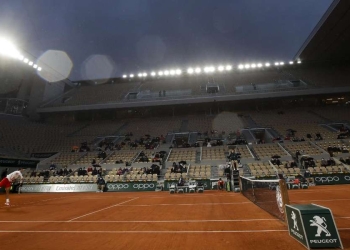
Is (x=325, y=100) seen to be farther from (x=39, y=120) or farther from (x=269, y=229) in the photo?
(x=39, y=120)

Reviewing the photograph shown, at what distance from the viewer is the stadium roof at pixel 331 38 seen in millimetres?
27594

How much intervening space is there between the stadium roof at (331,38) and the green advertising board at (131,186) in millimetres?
28648

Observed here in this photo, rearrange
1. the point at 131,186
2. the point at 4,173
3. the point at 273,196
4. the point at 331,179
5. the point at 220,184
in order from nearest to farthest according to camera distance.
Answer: the point at 273,196
the point at 220,184
the point at 331,179
the point at 131,186
the point at 4,173

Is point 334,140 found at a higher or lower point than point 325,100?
lower

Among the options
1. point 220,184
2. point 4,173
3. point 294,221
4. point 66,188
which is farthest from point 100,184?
point 294,221

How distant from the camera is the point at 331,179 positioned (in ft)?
65.8

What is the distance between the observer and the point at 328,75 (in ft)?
135

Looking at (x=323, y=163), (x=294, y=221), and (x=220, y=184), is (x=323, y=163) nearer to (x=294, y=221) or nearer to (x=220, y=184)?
(x=220, y=184)

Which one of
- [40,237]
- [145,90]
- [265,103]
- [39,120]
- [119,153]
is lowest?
[40,237]

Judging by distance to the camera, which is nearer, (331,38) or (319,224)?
(319,224)

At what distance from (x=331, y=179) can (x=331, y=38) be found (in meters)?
24.8

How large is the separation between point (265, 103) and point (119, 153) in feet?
90.7

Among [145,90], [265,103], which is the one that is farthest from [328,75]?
[145,90]

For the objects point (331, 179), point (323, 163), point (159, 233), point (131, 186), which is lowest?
point (159, 233)
